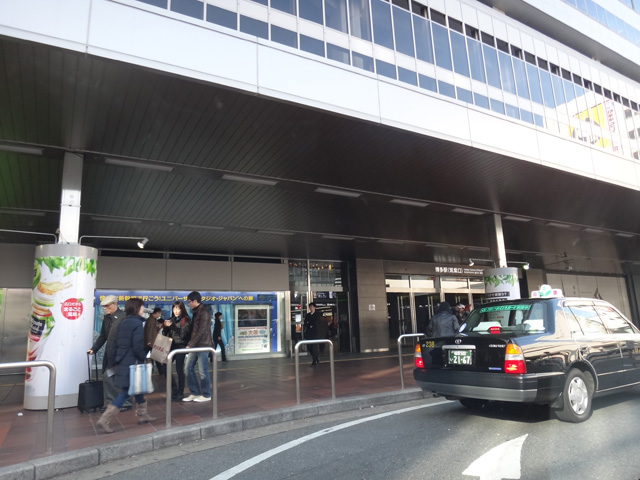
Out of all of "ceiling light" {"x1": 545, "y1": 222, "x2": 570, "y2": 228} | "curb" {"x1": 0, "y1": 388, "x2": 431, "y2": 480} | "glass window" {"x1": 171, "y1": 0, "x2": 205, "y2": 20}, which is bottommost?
"curb" {"x1": 0, "y1": 388, "x2": 431, "y2": 480}

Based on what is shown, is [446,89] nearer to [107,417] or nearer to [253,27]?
[253,27]

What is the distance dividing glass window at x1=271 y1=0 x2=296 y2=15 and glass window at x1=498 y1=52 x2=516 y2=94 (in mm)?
6198

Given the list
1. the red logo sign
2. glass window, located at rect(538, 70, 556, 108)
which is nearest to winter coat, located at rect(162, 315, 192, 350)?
the red logo sign

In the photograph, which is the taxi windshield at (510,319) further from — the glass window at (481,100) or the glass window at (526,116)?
the glass window at (526,116)

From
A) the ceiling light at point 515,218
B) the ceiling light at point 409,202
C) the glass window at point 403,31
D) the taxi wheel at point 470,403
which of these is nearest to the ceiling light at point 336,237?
the ceiling light at point 409,202

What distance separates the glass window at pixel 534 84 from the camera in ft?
39.3

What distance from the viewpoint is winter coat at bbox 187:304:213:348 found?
272 inches

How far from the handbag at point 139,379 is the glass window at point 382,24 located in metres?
7.52

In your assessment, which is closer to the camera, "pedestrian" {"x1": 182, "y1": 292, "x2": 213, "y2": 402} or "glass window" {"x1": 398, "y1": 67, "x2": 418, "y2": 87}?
"pedestrian" {"x1": 182, "y1": 292, "x2": 213, "y2": 402}

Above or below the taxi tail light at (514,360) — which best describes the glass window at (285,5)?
above

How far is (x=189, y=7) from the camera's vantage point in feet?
23.0

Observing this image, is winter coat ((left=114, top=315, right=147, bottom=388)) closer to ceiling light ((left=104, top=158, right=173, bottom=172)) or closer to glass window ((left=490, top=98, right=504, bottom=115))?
ceiling light ((left=104, top=158, right=173, bottom=172))

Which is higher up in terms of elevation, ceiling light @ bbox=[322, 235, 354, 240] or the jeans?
ceiling light @ bbox=[322, 235, 354, 240]

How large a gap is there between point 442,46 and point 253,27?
4.88 metres
